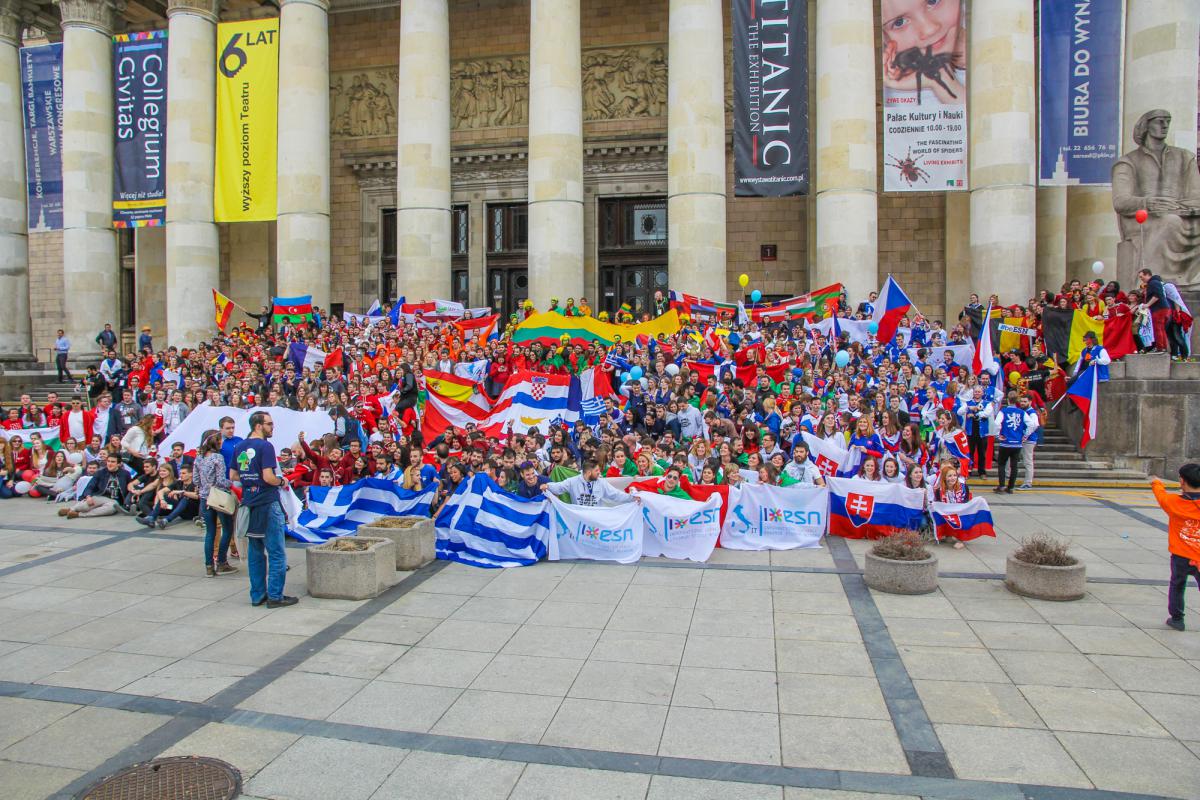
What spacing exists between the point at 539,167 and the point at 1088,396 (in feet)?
51.5

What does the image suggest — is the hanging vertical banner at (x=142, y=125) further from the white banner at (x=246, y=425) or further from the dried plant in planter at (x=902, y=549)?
the dried plant in planter at (x=902, y=549)

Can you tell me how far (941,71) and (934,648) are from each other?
801 inches

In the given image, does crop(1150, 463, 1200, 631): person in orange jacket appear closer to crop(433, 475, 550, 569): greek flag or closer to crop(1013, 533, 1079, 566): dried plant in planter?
crop(1013, 533, 1079, 566): dried plant in planter

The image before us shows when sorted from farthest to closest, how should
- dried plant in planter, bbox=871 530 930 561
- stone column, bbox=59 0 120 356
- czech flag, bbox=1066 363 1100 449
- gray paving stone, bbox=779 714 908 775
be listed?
stone column, bbox=59 0 120 356
czech flag, bbox=1066 363 1100 449
dried plant in planter, bbox=871 530 930 561
gray paving stone, bbox=779 714 908 775

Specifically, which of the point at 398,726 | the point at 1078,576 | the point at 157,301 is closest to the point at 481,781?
the point at 398,726

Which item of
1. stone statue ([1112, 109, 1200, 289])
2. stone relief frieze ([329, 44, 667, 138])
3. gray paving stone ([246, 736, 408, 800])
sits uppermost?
stone relief frieze ([329, 44, 667, 138])

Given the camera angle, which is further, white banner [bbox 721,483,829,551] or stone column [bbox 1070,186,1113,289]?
stone column [bbox 1070,186,1113,289]

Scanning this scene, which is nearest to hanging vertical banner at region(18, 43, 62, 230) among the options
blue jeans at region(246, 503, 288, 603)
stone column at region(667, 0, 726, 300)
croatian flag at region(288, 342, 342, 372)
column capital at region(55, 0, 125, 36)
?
column capital at region(55, 0, 125, 36)

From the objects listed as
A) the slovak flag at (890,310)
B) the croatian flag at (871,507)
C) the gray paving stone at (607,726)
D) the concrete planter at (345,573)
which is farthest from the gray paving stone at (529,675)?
the slovak flag at (890,310)

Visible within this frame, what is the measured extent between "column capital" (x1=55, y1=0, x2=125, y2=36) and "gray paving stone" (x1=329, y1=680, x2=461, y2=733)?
3152 centimetres

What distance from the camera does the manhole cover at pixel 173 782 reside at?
16.7ft

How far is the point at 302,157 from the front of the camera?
26.6m

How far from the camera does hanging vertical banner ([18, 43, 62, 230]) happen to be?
102 ft

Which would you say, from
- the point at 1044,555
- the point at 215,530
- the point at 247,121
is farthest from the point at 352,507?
the point at 247,121
